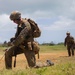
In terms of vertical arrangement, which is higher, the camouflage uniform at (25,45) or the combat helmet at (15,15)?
the combat helmet at (15,15)

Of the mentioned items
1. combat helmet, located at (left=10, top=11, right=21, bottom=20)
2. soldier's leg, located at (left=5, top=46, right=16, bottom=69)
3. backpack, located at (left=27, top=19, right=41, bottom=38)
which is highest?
combat helmet, located at (left=10, top=11, right=21, bottom=20)

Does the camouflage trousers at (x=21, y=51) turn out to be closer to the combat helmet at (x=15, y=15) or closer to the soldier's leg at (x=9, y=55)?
the soldier's leg at (x=9, y=55)

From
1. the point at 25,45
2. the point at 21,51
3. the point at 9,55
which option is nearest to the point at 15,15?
the point at 25,45

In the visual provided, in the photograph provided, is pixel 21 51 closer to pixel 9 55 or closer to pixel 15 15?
pixel 9 55

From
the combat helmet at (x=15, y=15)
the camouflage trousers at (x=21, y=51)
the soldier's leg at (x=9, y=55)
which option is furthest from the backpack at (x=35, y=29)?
the soldier's leg at (x=9, y=55)

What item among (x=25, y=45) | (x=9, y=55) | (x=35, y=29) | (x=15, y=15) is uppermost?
(x=15, y=15)

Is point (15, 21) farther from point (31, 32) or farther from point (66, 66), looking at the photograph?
point (66, 66)

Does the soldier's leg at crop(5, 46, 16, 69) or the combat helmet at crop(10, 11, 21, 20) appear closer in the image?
the combat helmet at crop(10, 11, 21, 20)

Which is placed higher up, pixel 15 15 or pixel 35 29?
pixel 15 15

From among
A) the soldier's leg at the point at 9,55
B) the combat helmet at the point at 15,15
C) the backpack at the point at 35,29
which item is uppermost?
the combat helmet at the point at 15,15

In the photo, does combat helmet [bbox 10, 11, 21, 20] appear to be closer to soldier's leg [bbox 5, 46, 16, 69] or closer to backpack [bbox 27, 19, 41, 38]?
backpack [bbox 27, 19, 41, 38]

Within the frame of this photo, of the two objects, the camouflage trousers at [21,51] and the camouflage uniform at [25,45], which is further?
the camouflage trousers at [21,51]

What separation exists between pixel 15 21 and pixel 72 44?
837 inches

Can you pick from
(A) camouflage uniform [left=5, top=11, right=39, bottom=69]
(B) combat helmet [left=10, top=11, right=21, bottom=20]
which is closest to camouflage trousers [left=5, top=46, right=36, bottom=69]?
(A) camouflage uniform [left=5, top=11, right=39, bottom=69]
